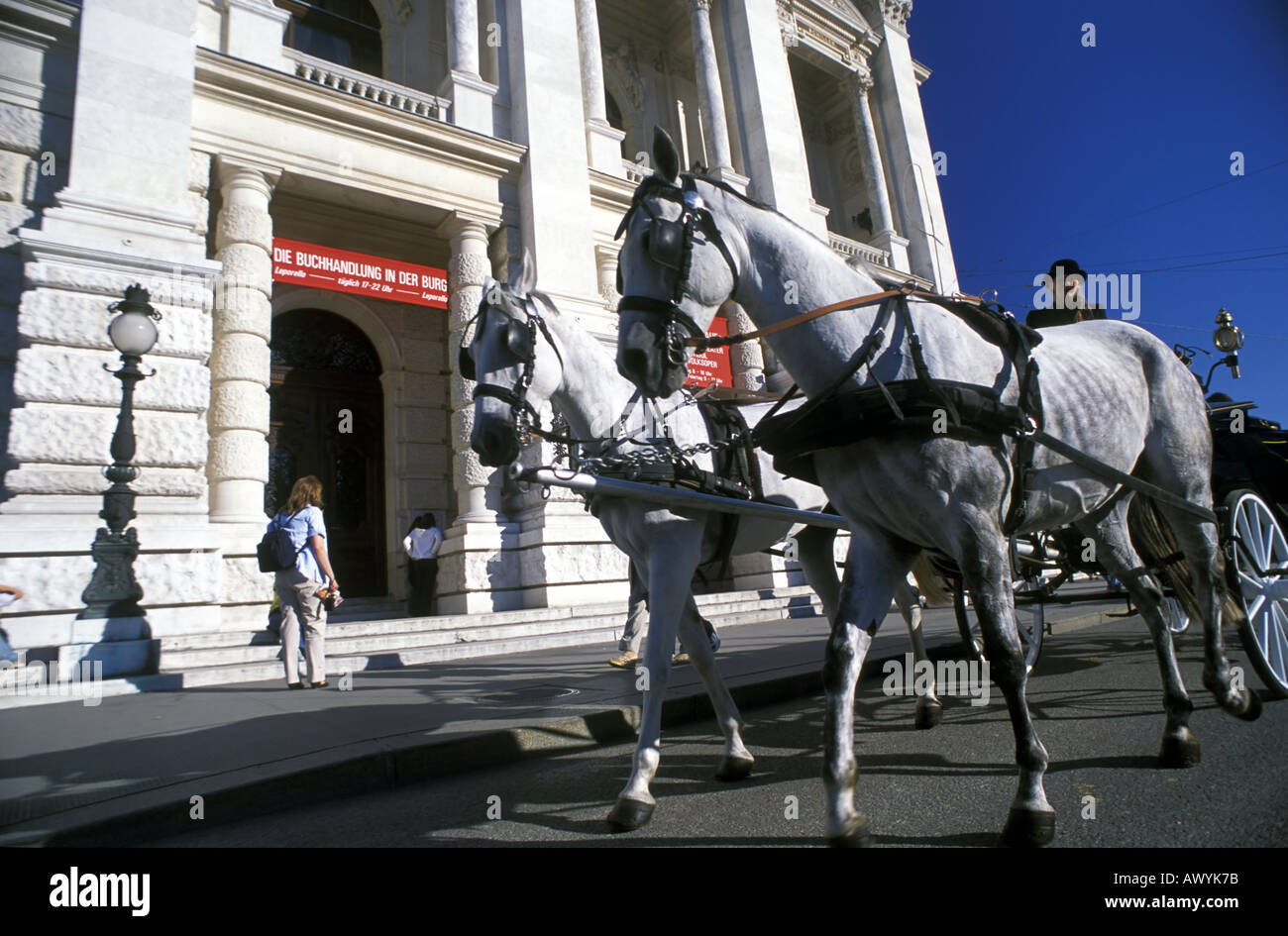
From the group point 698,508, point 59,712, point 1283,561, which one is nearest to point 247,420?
point 59,712

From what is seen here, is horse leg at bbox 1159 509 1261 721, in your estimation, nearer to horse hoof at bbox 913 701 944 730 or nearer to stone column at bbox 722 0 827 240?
horse hoof at bbox 913 701 944 730

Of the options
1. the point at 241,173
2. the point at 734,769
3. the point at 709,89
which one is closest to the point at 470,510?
the point at 241,173

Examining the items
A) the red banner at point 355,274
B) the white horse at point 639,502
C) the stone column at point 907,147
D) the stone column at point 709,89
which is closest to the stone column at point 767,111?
the stone column at point 709,89

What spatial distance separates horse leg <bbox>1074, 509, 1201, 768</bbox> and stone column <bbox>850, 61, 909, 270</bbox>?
18.1m

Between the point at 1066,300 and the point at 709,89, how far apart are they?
14.7 m

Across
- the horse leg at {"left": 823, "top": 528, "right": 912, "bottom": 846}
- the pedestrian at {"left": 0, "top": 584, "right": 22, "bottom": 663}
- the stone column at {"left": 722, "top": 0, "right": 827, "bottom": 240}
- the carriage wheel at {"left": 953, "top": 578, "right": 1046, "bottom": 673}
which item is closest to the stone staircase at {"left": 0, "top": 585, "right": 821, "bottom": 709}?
the pedestrian at {"left": 0, "top": 584, "right": 22, "bottom": 663}

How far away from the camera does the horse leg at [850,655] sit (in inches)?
82.9

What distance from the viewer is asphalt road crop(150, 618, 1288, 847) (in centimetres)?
231

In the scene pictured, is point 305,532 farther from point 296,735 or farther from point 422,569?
point 422,569

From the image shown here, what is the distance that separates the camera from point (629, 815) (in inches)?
103

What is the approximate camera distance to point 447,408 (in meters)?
13.7

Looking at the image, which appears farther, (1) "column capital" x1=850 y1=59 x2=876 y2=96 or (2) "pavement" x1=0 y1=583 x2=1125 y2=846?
(1) "column capital" x1=850 y1=59 x2=876 y2=96

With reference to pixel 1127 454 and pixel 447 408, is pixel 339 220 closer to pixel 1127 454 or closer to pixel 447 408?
pixel 447 408

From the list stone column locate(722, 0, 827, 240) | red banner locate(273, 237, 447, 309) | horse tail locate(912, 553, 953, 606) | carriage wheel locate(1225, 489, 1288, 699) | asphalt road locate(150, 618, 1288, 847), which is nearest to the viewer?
asphalt road locate(150, 618, 1288, 847)
